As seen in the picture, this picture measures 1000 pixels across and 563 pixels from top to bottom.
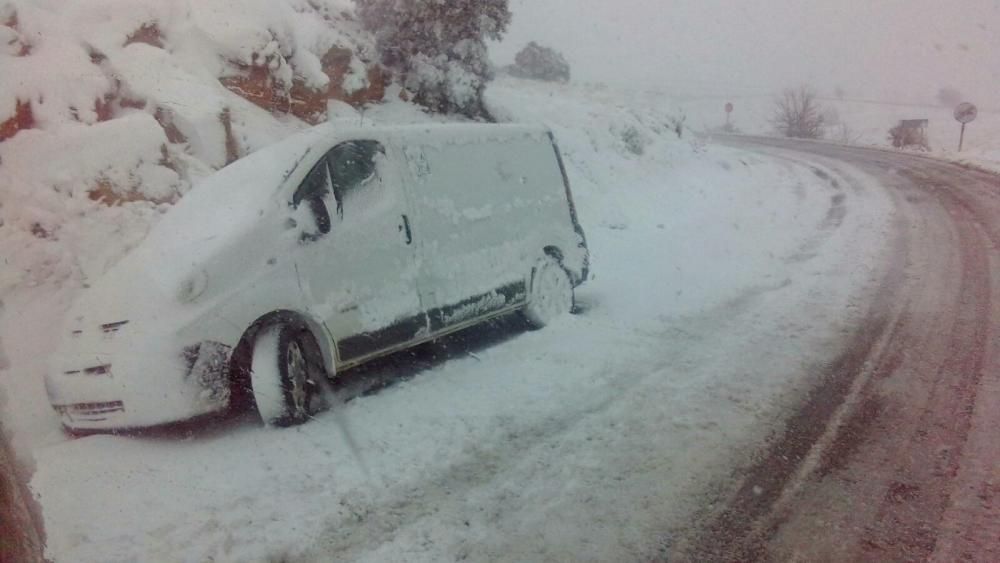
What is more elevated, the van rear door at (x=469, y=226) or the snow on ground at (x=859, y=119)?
the van rear door at (x=469, y=226)

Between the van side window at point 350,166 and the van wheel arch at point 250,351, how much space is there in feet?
2.73

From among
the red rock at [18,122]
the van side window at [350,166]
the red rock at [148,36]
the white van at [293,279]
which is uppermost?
the red rock at [148,36]

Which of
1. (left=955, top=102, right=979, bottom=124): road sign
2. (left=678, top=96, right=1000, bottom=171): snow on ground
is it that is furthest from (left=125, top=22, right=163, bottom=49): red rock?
(left=678, top=96, right=1000, bottom=171): snow on ground

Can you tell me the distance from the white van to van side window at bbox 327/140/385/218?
11 millimetres

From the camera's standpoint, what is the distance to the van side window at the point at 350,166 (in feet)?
16.7

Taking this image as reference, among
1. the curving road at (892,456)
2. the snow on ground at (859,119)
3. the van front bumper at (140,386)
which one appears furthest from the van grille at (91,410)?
the snow on ground at (859,119)

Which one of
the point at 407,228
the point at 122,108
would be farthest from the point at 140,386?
the point at 122,108

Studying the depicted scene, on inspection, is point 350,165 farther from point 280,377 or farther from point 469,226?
point 280,377

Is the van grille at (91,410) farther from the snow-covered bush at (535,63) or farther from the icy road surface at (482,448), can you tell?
the snow-covered bush at (535,63)

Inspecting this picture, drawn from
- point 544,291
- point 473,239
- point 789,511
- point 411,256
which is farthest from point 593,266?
point 789,511

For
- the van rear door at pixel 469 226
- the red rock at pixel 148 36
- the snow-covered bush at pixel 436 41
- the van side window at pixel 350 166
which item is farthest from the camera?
the snow-covered bush at pixel 436 41

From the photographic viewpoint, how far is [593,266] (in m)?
10.0

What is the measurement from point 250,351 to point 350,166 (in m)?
1.56

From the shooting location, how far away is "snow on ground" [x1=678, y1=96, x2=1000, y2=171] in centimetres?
4231
